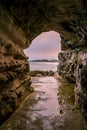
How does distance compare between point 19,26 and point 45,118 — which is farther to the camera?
point 19,26

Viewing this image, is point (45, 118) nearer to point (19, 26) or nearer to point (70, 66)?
point (19, 26)

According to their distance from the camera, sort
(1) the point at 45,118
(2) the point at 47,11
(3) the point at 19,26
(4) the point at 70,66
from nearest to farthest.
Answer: (1) the point at 45,118, (2) the point at 47,11, (3) the point at 19,26, (4) the point at 70,66

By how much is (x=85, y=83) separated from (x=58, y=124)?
1.89 meters

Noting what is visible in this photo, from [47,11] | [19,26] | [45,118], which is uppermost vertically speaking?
[47,11]

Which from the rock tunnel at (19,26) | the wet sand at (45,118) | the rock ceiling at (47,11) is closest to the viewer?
the wet sand at (45,118)

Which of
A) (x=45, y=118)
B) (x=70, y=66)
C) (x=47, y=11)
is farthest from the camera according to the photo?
(x=70, y=66)

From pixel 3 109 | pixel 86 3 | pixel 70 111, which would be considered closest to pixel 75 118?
pixel 70 111

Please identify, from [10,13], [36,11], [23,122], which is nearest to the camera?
[23,122]

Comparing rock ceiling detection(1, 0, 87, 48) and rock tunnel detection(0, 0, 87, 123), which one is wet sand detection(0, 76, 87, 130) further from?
rock ceiling detection(1, 0, 87, 48)

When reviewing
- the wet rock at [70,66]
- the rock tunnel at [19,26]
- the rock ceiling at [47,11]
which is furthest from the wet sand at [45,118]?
the wet rock at [70,66]

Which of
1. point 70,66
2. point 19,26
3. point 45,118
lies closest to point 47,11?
point 19,26

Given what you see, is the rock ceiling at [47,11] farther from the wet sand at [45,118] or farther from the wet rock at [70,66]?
the wet sand at [45,118]

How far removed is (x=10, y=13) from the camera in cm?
841

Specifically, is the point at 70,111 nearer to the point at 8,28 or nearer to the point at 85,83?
the point at 85,83
